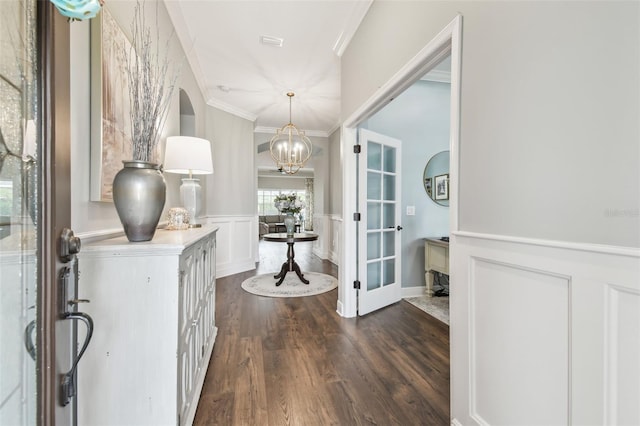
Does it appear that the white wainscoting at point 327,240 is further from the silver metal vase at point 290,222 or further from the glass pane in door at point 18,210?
the glass pane in door at point 18,210

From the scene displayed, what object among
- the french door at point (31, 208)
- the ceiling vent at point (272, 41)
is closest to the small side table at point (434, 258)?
the ceiling vent at point (272, 41)

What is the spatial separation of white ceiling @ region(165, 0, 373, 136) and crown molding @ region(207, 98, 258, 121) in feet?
0.06

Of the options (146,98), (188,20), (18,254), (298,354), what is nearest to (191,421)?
(298,354)

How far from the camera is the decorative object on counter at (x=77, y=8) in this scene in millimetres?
603

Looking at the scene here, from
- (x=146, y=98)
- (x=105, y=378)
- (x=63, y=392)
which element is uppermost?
(x=146, y=98)

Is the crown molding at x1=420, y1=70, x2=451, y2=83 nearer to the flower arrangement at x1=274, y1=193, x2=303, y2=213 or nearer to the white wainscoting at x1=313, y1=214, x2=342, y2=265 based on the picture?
the flower arrangement at x1=274, y1=193, x2=303, y2=213

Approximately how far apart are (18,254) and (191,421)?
126 centimetres

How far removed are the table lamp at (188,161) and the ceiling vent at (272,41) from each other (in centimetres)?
148

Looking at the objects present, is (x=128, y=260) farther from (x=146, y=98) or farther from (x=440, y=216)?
(x=440, y=216)

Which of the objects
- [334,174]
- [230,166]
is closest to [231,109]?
[230,166]

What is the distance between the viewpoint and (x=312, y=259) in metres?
6.39

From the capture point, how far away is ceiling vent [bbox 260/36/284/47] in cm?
292

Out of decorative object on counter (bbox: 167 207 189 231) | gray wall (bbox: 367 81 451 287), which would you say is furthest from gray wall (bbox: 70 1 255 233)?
gray wall (bbox: 367 81 451 287)

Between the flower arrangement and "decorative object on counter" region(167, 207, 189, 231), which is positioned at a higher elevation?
the flower arrangement
